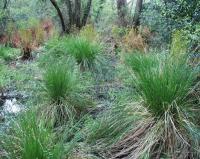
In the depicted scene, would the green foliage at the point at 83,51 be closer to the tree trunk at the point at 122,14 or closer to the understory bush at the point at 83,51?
the understory bush at the point at 83,51

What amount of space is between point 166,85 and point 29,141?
4.48ft

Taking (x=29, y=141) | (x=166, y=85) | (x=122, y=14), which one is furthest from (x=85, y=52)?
(x=122, y=14)

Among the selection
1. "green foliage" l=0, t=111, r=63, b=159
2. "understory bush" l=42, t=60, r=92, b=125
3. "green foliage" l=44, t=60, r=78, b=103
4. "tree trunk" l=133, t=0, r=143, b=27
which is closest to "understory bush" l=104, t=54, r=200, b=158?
Result: "green foliage" l=0, t=111, r=63, b=159

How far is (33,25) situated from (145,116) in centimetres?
999

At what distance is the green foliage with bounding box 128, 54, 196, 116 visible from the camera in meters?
3.57

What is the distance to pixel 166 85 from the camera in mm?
3564

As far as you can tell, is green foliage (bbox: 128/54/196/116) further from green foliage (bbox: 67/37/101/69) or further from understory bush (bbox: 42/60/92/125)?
green foliage (bbox: 67/37/101/69)

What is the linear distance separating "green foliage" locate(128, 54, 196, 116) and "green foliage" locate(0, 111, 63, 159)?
1009 mm

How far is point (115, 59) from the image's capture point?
25.1ft

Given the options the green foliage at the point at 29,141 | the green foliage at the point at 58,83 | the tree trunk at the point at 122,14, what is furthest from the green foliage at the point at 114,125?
the tree trunk at the point at 122,14

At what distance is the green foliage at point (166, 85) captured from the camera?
357 cm

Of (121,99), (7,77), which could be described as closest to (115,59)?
(7,77)

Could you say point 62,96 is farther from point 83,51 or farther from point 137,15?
point 137,15

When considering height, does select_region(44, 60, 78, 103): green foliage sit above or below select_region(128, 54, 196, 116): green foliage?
below
